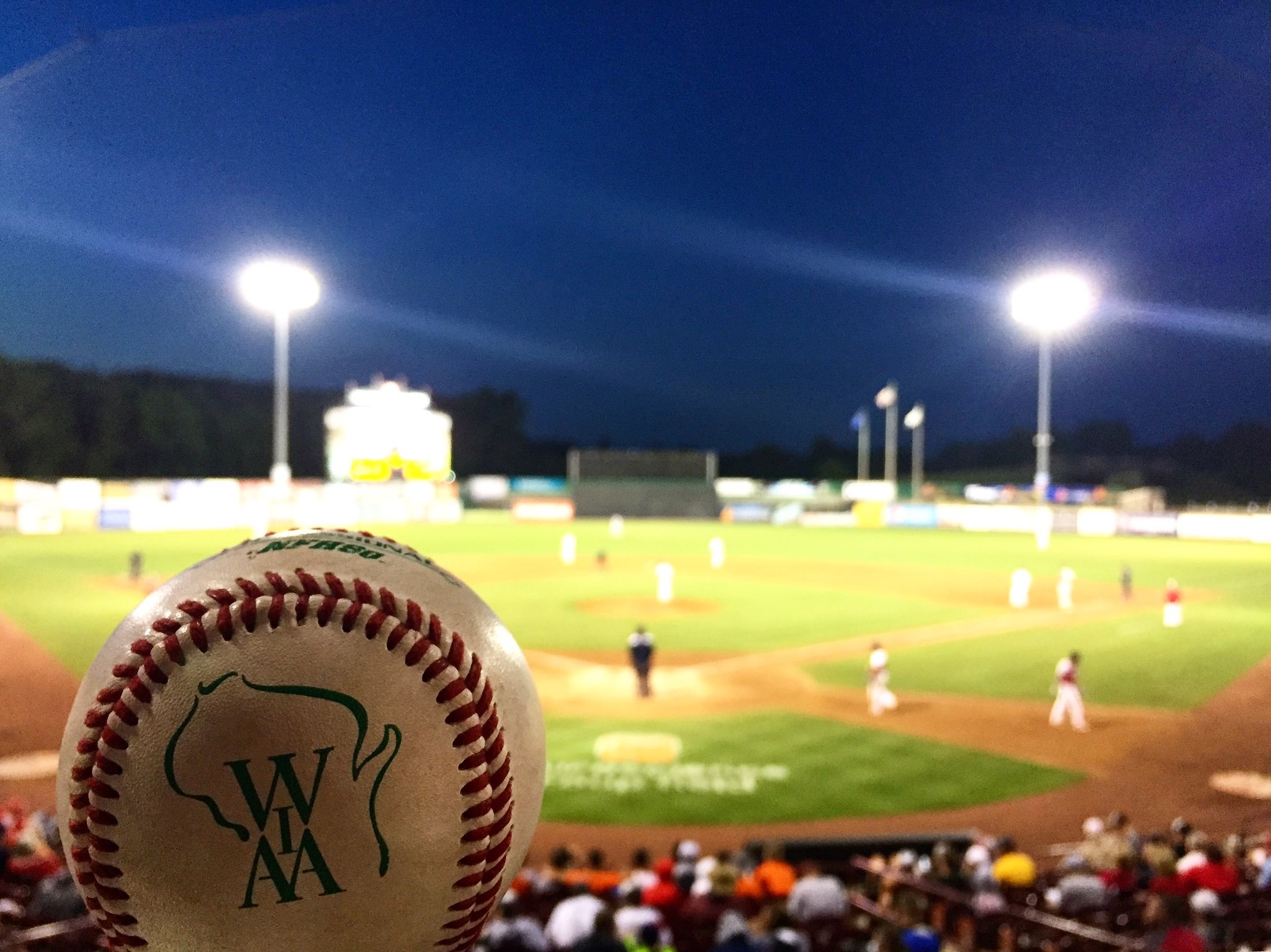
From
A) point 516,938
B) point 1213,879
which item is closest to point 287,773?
point 516,938

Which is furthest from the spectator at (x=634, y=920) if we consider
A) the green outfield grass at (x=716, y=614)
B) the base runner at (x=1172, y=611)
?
the base runner at (x=1172, y=611)

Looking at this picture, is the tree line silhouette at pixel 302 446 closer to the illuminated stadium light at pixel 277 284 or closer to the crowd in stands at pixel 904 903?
the illuminated stadium light at pixel 277 284

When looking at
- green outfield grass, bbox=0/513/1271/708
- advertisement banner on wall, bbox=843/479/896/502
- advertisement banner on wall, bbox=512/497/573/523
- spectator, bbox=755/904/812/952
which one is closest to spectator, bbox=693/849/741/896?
spectator, bbox=755/904/812/952

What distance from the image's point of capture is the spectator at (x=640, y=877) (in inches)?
217

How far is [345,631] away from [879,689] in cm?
1164

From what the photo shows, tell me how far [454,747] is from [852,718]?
11572mm

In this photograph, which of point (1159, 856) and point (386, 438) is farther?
point (386, 438)

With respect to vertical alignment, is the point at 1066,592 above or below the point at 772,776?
above

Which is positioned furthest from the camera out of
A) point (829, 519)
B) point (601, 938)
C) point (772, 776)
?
point (829, 519)

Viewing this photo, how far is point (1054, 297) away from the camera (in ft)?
101

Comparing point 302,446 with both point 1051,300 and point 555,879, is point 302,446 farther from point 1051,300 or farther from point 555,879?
point 555,879

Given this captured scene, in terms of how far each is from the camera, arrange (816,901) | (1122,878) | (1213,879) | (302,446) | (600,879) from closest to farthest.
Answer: (816,901) → (1213,879) → (600,879) → (1122,878) → (302,446)

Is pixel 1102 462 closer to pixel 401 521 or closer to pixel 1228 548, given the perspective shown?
pixel 1228 548

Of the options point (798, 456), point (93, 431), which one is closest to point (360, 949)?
point (93, 431)
